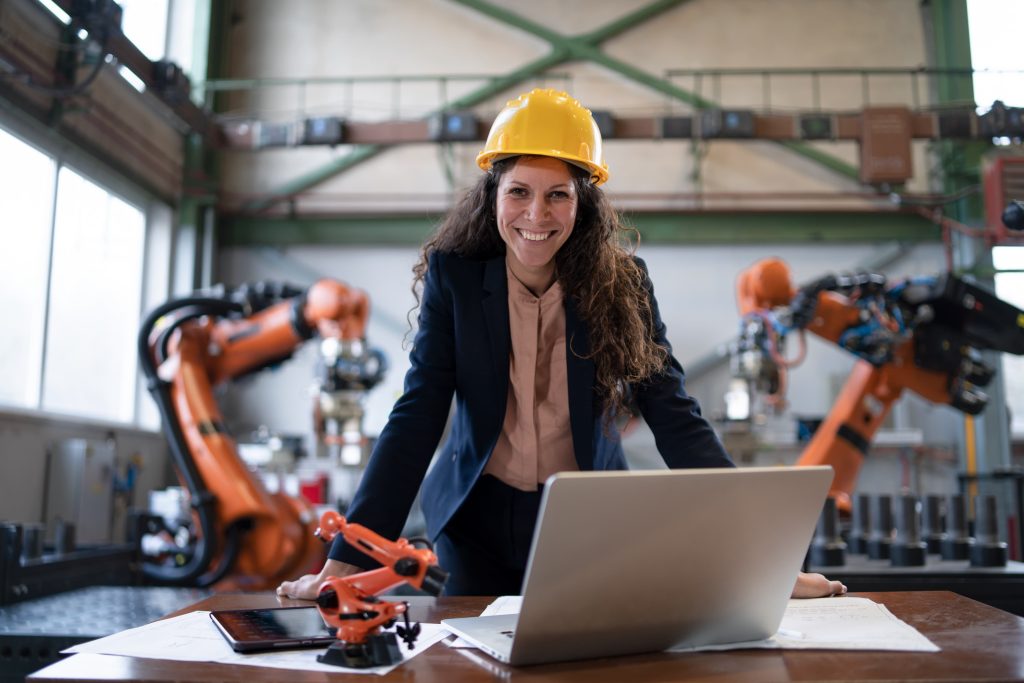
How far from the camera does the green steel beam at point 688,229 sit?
673 centimetres

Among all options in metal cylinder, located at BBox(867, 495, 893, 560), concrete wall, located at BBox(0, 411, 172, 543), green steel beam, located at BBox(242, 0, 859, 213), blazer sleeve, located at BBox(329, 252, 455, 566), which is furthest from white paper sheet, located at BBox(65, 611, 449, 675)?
green steel beam, located at BBox(242, 0, 859, 213)

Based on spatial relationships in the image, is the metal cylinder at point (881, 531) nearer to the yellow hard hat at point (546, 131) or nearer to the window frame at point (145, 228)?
the yellow hard hat at point (546, 131)

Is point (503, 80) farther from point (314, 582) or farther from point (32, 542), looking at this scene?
point (314, 582)

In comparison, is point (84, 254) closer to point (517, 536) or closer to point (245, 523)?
point (245, 523)

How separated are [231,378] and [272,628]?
3.83 meters

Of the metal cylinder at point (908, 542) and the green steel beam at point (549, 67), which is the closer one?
the metal cylinder at point (908, 542)

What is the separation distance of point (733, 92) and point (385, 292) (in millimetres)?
3136

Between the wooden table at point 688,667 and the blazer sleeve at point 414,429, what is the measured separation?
0.37 m

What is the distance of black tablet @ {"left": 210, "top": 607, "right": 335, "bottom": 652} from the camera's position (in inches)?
35.8

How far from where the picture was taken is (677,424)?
4.58ft

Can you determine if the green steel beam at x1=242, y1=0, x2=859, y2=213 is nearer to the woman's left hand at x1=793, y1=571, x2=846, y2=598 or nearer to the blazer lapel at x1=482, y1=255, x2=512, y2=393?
the blazer lapel at x1=482, y1=255, x2=512, y2=393

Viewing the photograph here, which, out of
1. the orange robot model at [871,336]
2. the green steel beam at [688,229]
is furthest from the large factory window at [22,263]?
the orange robot model at [871,336]

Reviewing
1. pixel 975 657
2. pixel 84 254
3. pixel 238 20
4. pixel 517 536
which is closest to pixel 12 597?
pixel 517 536

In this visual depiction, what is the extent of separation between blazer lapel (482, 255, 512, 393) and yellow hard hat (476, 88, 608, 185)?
8.1 inches
